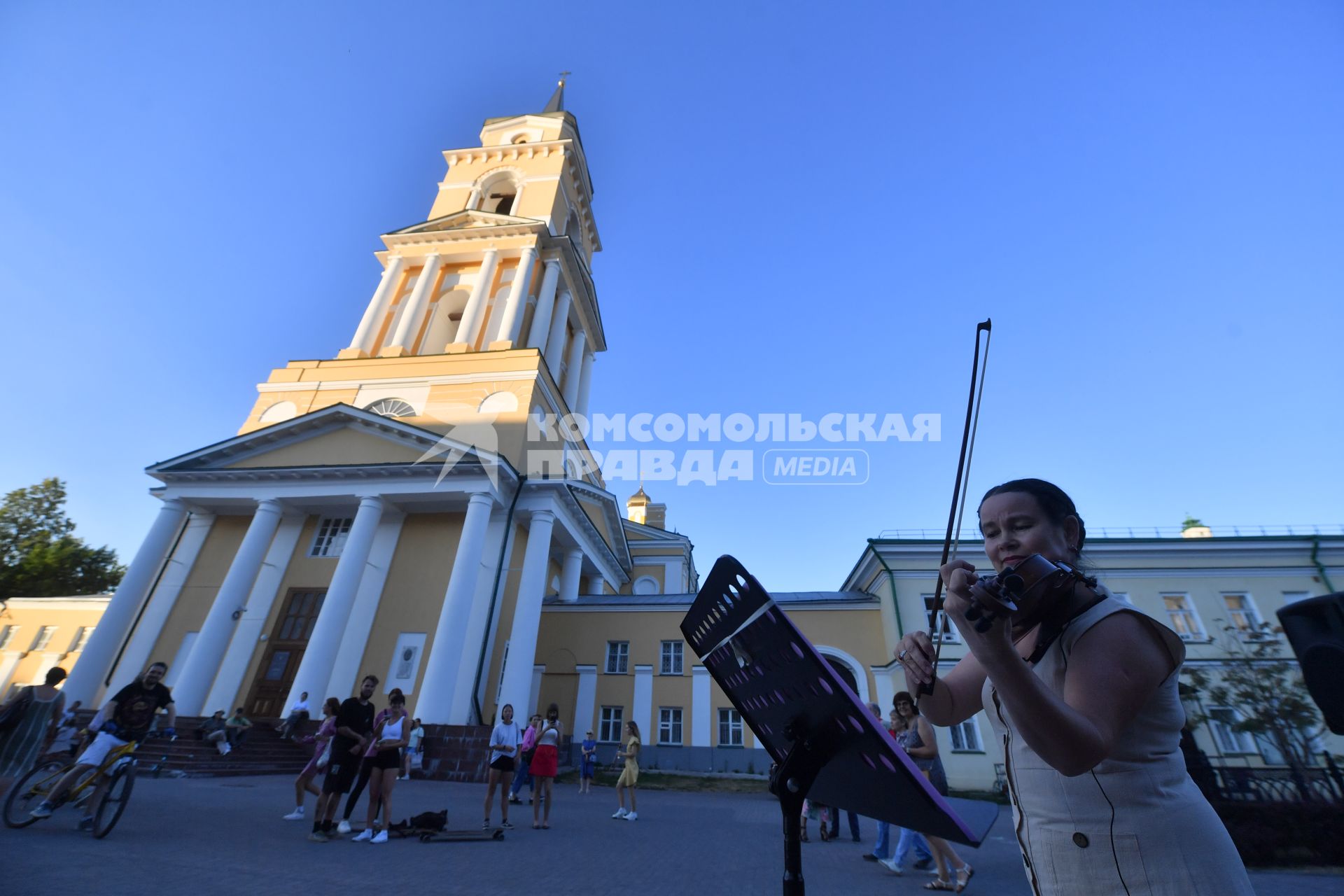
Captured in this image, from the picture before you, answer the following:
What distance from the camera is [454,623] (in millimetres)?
17797

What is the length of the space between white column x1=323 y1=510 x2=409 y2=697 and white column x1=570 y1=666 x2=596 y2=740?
7.27 meters

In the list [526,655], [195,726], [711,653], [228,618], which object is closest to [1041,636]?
[711,653]

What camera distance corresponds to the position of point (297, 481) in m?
21.0

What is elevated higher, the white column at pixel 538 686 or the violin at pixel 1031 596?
the white column at pixel 538 686

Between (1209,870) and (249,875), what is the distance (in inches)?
275

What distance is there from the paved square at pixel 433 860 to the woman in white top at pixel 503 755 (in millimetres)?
512

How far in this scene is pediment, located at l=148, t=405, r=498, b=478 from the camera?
21.0 m

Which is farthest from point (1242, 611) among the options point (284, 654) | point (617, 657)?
point (284, 654)

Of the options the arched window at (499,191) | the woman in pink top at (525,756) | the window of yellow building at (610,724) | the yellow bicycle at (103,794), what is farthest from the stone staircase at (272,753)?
the arched window at (499,191)

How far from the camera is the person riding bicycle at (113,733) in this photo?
6.50 m

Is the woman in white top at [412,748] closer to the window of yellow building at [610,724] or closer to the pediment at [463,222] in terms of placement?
the window of yellow building at [610,724]

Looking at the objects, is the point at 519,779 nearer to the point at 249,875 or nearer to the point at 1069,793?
the point at 249,875

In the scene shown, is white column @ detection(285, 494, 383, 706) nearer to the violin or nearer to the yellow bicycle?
the yellow bicycle

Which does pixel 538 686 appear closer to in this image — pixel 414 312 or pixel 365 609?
pixel 365 609
